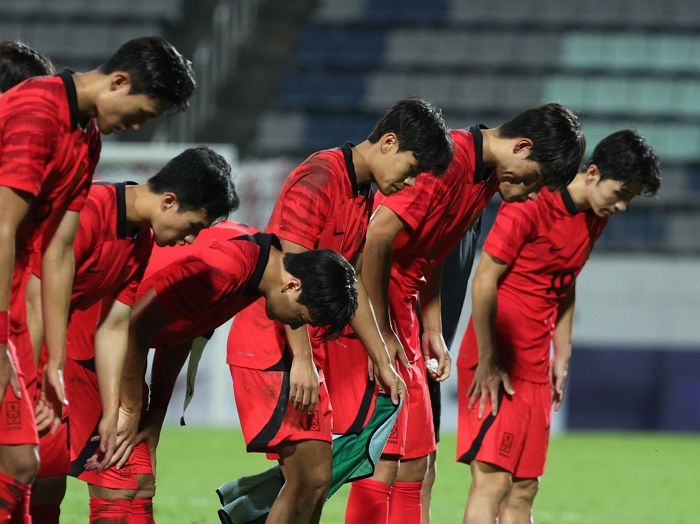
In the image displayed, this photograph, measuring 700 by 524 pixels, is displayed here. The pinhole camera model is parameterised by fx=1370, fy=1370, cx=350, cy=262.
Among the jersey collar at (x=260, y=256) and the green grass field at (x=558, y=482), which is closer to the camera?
the jersey collar at (x=260, y=256)

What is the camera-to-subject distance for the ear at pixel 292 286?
12.2 feet

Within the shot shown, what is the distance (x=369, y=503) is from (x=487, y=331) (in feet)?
2.79

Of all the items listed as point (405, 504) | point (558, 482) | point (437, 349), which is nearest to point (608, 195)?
point (437, 349)

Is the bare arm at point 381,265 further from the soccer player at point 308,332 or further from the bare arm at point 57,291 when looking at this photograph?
the bare arm at point 57,291

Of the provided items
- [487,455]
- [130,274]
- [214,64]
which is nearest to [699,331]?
[214,64]

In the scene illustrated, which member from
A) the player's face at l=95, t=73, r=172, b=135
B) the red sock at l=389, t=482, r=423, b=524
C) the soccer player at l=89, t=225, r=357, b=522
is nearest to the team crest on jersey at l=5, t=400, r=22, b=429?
the soccer player at l=89, t=225, r=357, b=522

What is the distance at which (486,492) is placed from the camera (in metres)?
4.93

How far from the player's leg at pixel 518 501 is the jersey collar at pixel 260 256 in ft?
5.60

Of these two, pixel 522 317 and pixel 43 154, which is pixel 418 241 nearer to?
pixel 522 317

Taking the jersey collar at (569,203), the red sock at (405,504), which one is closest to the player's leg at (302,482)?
the red sock at (405,504)

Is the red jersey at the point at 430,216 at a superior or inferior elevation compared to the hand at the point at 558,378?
superior

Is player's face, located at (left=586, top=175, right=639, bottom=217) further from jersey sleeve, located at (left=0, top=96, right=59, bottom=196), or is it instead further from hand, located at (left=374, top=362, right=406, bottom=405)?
jersey sleeve, located at (left=0, top=96, right=59, bottom=196)

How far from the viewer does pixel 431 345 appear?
4.94 metres

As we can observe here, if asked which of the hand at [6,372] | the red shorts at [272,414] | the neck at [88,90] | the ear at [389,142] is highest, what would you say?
the neck at [88,90]
